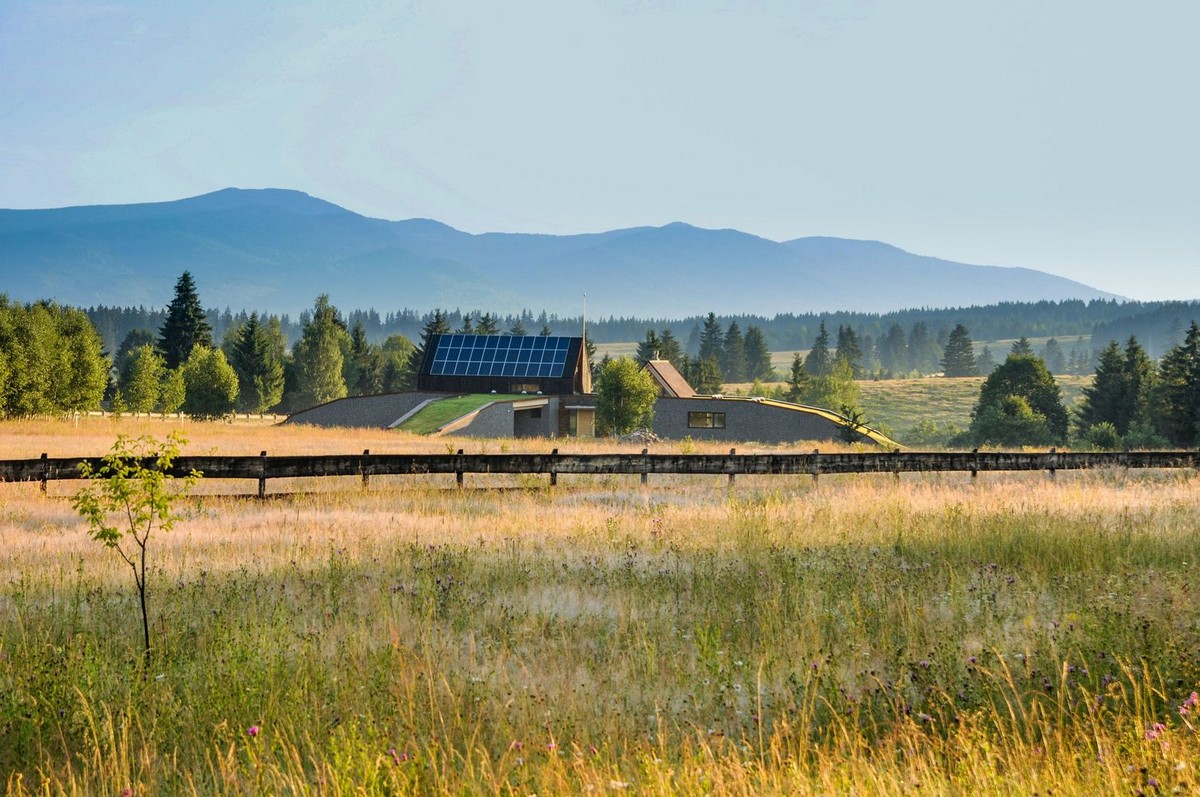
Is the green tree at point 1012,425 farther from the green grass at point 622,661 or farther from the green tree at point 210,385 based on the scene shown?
the green grass at point 622,661

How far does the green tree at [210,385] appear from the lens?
266ft

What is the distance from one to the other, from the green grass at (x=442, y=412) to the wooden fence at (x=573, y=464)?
1432 inches

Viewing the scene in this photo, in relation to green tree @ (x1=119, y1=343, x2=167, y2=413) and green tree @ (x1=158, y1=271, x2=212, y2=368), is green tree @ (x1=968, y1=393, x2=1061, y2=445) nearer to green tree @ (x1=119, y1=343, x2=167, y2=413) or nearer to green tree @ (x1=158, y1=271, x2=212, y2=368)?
green tree @ (x1=119, y1=343, x2=167, y2=413)

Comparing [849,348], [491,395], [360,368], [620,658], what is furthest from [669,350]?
[620,658]

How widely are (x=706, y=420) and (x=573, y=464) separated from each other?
164 feet

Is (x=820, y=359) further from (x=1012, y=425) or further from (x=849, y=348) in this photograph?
(x=1012, y=425)

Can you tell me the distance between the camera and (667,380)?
7962 centimetres

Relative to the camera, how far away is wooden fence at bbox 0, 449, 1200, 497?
2067 centimetres

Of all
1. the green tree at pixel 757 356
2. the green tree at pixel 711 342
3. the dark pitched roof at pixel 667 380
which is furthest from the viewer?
the green tree at pixel 757 356

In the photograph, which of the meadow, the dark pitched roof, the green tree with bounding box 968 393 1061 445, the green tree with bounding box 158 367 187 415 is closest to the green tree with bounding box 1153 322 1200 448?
the green tree with bounding box 968 393 1061 445

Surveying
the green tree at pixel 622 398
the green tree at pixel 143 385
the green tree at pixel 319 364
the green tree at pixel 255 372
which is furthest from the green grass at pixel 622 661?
the green tree at pixel 319 364

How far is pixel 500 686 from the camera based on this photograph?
7.80m

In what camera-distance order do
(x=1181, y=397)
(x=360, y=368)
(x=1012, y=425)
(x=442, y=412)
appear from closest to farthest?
1. (x=1181, y=397)
2. (x=442, y=412)
3. (x=1012, y=425)
4. (x=360, y=368)

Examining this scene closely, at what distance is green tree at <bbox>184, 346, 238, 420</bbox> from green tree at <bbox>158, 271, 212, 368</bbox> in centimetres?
1006
